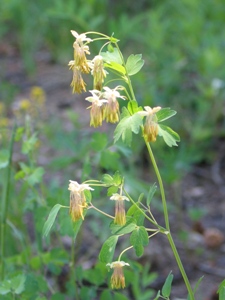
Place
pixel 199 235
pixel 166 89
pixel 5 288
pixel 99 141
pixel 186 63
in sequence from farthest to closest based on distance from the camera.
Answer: pixel 186 63 → pixel 166 89 → pixel 199 235 → pixel 99 141 → pixel 5 288

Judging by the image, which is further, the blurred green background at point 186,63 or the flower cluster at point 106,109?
the blurred green background at point 186,63

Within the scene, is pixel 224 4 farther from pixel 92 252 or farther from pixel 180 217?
pixel 92 252

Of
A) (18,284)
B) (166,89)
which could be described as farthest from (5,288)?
(166,89)

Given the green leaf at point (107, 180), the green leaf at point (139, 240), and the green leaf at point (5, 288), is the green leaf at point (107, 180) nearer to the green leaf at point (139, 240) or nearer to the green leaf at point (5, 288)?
the green leaf at point (139, 240)

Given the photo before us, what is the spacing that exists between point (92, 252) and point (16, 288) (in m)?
1.16

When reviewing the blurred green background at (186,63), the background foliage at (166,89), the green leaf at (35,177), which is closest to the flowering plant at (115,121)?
the green leaf at (35,177)

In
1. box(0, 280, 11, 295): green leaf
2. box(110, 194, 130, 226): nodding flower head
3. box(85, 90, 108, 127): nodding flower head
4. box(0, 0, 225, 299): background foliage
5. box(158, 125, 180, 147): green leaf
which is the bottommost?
box(0, 280, 11, 295): green leaf

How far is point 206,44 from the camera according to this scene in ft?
12.1

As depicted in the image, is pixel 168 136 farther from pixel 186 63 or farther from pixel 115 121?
pixel 186 63

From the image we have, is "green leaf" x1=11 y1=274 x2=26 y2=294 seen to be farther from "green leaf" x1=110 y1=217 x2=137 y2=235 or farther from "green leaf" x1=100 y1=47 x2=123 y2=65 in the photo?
"green leaf" x1=100 y1=47 x2=123 y2=65

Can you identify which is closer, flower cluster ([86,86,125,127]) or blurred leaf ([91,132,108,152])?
flower cluster ([86,86,125,127])

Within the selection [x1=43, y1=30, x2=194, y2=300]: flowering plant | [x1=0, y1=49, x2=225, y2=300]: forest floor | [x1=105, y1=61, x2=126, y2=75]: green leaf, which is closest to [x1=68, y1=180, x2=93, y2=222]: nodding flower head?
[x1=43, y1=30, x2=194, y2=300]: flowering plant

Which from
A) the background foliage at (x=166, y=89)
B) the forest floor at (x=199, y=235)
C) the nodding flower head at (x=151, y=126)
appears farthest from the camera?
the background foliage at (x=166, y=89)

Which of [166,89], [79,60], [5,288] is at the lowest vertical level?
[5,288]
